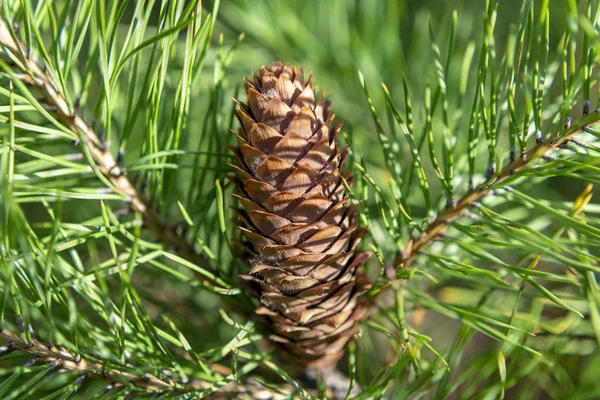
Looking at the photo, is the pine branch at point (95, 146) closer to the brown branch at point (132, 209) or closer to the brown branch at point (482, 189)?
the brown branch at point (132, 209)

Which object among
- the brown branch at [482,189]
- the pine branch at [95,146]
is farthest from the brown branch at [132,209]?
the brown branch at [482,189]

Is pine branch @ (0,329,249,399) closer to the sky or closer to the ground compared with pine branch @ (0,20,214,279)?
closer to the ground

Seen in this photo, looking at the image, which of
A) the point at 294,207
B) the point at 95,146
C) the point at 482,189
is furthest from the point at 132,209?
the point at 482,189

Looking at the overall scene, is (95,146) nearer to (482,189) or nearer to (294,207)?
(294,207)

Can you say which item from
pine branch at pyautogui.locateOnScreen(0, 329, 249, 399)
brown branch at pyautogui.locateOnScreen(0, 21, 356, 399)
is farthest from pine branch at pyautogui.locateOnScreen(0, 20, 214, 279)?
pine branch at pyautogui.locateOnScreen(0, 329, 249, 399)

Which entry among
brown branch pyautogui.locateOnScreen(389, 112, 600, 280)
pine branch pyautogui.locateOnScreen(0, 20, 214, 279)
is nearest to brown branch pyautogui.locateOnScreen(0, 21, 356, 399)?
pine branch pyautogui.locateOnScreen(0, 20, 214, 279)

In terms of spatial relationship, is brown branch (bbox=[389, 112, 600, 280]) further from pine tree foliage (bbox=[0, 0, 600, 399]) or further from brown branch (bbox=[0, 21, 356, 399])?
brown branch (bbox=[0, 21, 356, 399])

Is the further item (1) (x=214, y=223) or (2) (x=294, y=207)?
(1) (x=214, y=223)
